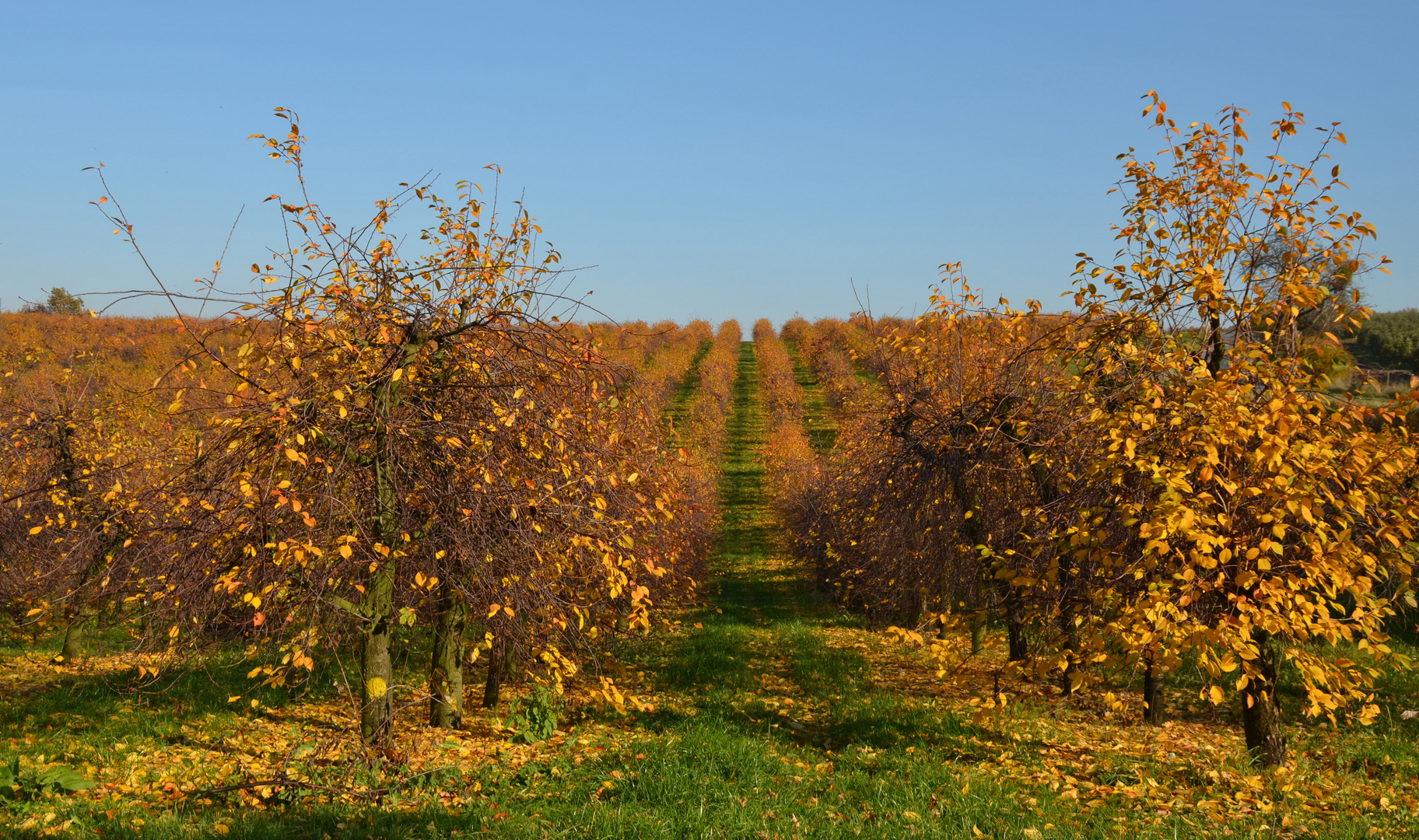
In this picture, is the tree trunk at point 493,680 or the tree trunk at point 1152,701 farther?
the tree trunk at point 493,680

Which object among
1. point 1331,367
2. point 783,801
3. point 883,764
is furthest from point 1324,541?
point 783,801

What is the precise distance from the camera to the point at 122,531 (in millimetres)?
10125

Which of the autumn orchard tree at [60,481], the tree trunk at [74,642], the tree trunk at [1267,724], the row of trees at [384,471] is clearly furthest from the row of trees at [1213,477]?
the tree trunk at [74,642]

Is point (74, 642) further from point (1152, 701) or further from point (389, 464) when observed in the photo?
point (1152, 701)

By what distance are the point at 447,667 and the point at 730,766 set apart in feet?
9.57

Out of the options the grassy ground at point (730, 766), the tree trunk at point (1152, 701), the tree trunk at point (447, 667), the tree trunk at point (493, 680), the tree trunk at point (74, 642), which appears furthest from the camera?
the tree trunk at point (74, 642)

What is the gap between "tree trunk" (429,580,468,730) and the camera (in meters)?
7.09

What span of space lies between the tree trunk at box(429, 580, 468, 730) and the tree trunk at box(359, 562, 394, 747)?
3.25 ft

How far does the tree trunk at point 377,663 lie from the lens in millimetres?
5863

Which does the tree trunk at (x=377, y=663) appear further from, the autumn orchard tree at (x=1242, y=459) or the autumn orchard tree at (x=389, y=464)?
the autumn orchard tree at (x=1242, y=459)

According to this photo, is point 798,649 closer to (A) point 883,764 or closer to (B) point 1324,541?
(A) point 883,764

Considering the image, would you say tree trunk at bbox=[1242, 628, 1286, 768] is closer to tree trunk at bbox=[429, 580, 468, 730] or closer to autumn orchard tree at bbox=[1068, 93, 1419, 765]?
autumn orchard tree at bbox=[1068, 93, 1419, 765]

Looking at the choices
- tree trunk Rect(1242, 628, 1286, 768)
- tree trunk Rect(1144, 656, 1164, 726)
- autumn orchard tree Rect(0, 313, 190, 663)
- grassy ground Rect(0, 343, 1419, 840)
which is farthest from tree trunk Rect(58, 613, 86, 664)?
tree trunk Rect(1242, 628, 1286, 768)

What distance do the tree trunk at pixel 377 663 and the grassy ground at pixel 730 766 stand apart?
28 cm
